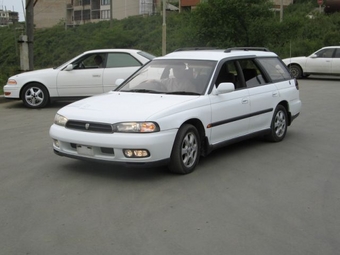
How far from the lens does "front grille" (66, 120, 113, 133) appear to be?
580 cm

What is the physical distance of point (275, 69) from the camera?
8.52m

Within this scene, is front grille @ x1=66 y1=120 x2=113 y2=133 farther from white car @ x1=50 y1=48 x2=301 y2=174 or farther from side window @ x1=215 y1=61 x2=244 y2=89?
side window @ x1=215 y1=61 x2=244 y2=89

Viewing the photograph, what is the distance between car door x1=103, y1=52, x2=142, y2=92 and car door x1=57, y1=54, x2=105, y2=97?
5.9 inches

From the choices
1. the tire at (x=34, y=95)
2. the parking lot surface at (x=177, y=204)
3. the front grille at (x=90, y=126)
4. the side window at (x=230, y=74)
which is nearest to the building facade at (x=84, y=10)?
the tire at (x=34, y=95)

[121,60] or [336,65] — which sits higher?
[121,60]

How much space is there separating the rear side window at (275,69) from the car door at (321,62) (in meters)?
Answer: 13.6

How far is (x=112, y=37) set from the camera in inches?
2192

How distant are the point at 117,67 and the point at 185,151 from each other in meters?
6.91

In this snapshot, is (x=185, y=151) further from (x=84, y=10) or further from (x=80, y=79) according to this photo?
(x=84, y=10)

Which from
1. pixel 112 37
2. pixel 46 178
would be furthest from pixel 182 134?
pixel 112 37

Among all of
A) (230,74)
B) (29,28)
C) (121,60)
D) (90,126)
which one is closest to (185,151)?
(90,126)

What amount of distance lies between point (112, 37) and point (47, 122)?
46707mm

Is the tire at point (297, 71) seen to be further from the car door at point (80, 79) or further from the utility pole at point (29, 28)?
the car door at point (80, 79)

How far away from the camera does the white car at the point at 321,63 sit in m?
21.4
